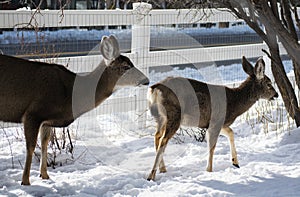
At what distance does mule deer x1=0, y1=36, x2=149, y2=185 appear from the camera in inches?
219

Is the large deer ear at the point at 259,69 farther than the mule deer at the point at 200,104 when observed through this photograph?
Yes

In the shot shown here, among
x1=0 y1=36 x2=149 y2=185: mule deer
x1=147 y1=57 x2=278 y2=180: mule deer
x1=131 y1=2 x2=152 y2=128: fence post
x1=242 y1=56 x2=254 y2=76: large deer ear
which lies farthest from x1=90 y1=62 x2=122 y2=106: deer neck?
x1=131 y1=2 x2=152 y2=128: fence post

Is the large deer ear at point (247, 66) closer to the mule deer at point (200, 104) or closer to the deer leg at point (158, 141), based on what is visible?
the mule deer at point (200, 104)

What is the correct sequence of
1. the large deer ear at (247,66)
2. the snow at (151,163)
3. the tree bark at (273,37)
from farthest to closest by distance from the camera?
the tree bark at (273,37) → the large deer ear at (247,66) → the snow at (151,163)

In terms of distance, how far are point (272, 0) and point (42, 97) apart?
12.8ft

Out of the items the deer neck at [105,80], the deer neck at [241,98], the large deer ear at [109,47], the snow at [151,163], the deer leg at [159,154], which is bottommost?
the snow at [151,163]

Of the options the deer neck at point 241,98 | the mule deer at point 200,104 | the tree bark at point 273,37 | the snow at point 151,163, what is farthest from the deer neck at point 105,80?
the tree bark at point 273,37

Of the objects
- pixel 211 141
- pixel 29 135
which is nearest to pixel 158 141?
pixel 211 141

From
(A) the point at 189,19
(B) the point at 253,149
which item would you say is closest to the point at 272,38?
(B) the point at 253,149

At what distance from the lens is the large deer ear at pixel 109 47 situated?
19.4ft

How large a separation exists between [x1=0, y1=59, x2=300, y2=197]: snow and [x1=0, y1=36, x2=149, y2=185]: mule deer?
0.51 m

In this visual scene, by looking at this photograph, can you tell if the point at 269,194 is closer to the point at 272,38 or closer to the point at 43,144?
the point at 43,144

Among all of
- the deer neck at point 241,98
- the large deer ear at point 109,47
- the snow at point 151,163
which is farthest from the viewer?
the deer neck at point 241,98

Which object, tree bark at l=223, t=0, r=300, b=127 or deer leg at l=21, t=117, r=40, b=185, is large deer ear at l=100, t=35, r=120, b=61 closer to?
deer leg at l=21, t=117, r=40, b=185
